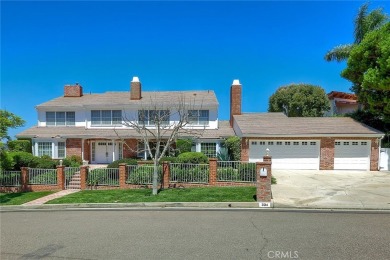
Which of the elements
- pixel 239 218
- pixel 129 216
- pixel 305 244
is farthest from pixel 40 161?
pixel 305 244

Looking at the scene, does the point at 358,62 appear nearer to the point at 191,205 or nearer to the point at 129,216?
the point at 191,205

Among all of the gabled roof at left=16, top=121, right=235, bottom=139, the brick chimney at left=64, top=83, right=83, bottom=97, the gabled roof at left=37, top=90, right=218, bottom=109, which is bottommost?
the gabled roof at left=16, top=121, right=235, bottom=139

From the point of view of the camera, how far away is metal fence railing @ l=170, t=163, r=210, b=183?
14.2 metres

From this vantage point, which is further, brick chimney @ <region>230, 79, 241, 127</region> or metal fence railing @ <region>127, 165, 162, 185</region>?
brick chimney @ <region>230, 79, 241, 127</region>

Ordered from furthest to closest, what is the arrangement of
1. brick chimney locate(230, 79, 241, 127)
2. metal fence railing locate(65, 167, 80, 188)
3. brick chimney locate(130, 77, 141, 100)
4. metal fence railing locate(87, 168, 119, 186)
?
brick chimney locate(130, 77, 141, 100)
brick chimney locate(230, 79, 241, 127)
metal fence railing locate(65, 167, 80, 188)
metal fence railing locate(87, 168, 119, 186)

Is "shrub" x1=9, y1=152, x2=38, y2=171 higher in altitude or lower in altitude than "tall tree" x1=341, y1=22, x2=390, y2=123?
lower

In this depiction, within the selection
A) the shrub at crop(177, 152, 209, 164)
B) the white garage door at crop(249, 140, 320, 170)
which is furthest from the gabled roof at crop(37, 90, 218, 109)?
the shrub at crop(177, 152, 209, 164)

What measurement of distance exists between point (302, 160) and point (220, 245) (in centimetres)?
1462

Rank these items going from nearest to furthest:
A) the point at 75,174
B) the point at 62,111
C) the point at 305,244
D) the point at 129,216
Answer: the point at 305,244 → the point at 129,216 → the point at 75,174 → the point at 62,111

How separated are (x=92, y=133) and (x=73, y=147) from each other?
2.05m

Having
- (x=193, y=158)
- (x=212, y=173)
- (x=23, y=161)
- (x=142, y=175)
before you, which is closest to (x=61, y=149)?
(x=23, y=161)

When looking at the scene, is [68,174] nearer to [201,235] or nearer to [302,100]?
[201,235]

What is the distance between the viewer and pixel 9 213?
10734mm

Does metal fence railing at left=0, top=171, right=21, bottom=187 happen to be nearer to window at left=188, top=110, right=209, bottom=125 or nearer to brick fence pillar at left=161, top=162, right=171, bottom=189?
brick fence pillar at left=161, top=162, right=171, bottom=189
